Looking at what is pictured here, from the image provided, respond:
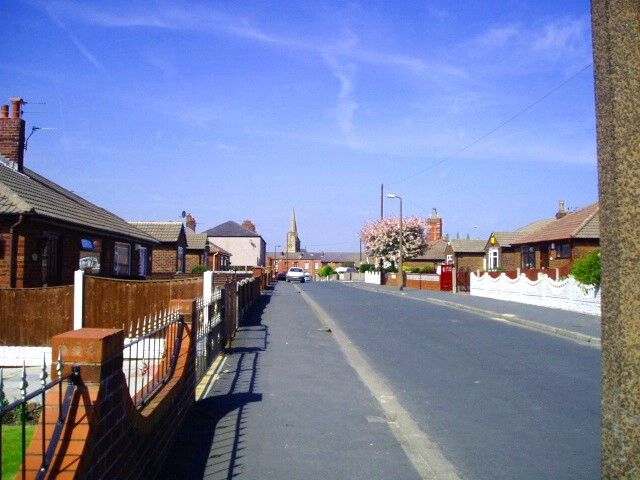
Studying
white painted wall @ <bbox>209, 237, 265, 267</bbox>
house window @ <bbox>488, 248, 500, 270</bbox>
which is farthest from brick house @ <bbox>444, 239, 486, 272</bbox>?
white painted wall @ <bbox>209, 237, 265, 267</bbox>

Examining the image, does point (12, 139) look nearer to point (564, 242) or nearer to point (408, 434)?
point (408, 434)

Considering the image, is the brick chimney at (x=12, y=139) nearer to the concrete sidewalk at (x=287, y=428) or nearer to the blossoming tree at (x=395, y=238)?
the concrete sidewalk at (x=287, y=428)

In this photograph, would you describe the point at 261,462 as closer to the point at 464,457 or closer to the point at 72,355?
the point at 464,457

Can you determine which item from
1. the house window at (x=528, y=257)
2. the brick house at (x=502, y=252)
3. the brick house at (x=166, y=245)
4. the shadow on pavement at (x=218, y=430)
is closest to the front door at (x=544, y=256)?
the house window at (x=528, y=257)

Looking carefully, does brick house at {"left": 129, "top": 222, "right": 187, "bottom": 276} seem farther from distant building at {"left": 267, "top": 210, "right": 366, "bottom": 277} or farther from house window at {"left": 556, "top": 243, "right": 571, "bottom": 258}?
distant building at {"left": 267, "top": 210, "right": 366, "bottom": 277}

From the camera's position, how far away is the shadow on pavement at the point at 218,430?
17.7 feet

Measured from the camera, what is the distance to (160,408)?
532 centimetres

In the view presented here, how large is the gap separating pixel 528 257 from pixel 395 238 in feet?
88.9

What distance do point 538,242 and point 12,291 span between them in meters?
35.4

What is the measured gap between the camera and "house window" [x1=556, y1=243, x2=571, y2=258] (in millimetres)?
37375

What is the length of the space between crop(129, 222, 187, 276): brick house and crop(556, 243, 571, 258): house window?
22.9 meters

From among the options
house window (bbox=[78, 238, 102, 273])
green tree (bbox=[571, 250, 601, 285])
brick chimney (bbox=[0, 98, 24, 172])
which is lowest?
green tree (bbox=[571, 250, 601, 285])

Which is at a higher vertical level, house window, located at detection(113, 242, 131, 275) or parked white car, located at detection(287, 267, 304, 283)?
house window, located at detection(113, 242, 131, 275)

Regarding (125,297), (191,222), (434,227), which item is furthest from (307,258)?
(125,297)
